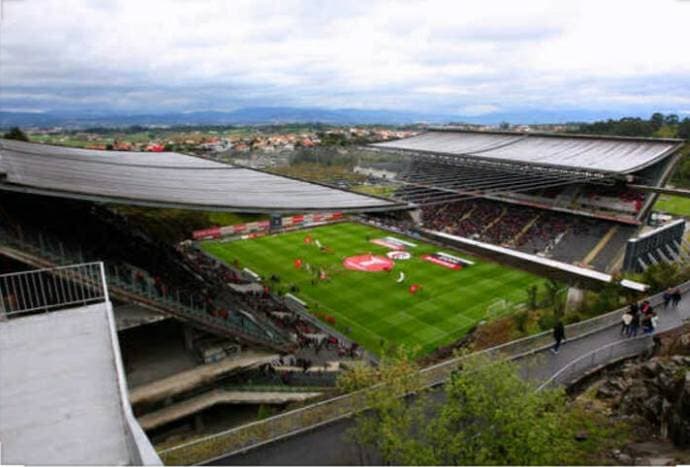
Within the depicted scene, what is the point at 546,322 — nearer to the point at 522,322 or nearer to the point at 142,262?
the point at 522,322

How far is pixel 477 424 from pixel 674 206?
6337 centimetres

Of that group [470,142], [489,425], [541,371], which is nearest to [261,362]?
[541,371]

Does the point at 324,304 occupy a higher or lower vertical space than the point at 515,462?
lower

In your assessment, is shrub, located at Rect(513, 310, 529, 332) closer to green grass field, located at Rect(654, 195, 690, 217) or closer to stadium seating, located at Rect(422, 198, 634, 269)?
stadium seating, located at Rect(422, 198, 634, 269)

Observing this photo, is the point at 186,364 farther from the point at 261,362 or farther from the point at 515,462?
the point at 515,462

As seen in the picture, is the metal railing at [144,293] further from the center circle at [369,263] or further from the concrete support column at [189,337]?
the center circle at [369,263]

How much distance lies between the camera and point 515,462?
8.34 meters

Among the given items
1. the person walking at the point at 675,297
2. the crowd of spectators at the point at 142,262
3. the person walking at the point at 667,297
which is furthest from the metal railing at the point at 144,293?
the person walking at the point at 675,297

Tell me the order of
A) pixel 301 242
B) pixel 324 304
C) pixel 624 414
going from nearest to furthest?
pixel 624 414, pixel 324 304, pixel 301 242

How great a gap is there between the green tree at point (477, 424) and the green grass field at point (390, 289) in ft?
49.3

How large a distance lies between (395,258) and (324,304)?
10.9m

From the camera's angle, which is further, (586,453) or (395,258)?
(395,258)

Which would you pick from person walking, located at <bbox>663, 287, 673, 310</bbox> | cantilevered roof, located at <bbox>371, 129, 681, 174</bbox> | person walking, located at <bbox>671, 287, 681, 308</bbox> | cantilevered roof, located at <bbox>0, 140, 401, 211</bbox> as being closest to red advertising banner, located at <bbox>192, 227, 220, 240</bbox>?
cantilevered roof, located at <bbox>0, 140, 401, 211</bbox>

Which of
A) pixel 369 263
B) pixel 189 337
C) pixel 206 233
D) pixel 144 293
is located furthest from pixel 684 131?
pixel 144 293
